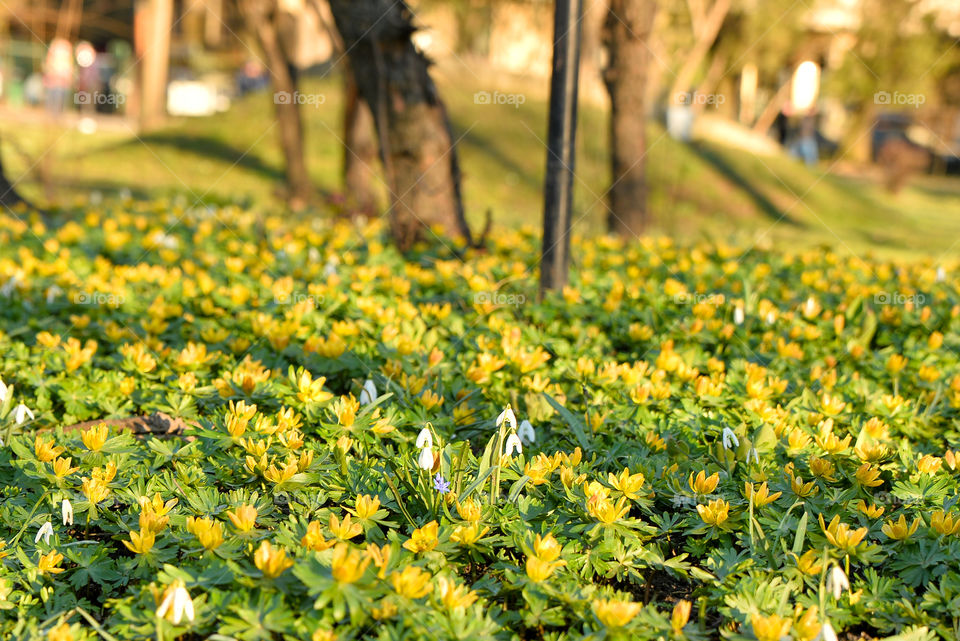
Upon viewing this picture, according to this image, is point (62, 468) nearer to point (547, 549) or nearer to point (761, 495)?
point (547, 549)

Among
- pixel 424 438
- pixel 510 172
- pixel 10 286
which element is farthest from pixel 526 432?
pixel 510 172

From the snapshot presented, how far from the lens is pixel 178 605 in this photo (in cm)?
148

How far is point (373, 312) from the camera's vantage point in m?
3.06

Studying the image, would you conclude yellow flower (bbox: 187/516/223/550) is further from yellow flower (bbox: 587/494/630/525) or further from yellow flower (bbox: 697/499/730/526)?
yellow flower (bbox: 697/499/730/526)

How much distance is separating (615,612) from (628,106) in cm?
559

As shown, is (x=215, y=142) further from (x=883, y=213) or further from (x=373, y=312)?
(x=373, y=312)

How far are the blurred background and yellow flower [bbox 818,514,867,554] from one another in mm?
3435

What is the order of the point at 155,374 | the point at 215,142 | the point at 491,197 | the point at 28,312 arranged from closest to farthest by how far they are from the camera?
the point at 155,374 < the point at 28,312 < the point at 491,197 < the point at 215,142

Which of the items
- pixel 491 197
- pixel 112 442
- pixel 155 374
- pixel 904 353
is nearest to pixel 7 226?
pixel 155 374

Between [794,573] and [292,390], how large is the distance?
4.26 ft

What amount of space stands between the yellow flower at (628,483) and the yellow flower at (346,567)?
63 cm

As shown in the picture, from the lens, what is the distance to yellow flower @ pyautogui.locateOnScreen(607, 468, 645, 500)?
1.88 metres

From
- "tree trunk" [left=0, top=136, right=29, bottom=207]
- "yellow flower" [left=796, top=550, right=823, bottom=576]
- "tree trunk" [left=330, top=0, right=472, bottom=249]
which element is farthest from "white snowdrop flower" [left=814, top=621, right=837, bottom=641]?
"tree trunk" [left=0, top=136, right=29, bottom=207]

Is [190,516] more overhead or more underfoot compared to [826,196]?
more underfoot
